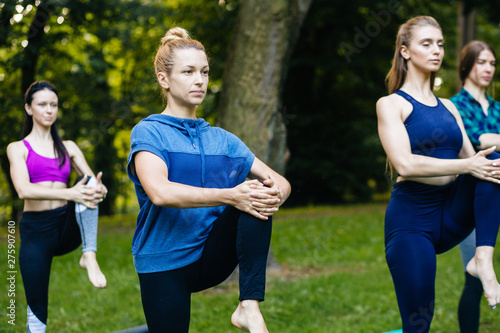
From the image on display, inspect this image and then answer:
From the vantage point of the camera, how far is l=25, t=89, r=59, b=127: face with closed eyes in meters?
4.22

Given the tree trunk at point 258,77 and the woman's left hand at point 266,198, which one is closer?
the woman's left hand at point 266,198

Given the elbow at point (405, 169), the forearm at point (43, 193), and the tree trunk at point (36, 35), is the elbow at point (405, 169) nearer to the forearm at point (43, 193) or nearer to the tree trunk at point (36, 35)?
the forearm at point (43, 193)

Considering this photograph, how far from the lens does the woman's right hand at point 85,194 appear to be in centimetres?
394

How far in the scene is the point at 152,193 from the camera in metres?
2.51

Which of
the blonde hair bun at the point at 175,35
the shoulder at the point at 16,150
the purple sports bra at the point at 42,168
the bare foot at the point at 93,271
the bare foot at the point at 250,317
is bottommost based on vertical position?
the bare foot at the point at 93,271

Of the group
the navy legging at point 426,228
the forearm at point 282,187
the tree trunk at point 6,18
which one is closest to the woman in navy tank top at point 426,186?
the navy legging at point 426,228

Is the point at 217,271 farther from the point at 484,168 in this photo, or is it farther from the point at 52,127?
the point at 52,127

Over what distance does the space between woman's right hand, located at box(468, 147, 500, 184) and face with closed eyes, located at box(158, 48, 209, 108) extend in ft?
5.12

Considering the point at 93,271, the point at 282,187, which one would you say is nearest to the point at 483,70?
the point at 282,187

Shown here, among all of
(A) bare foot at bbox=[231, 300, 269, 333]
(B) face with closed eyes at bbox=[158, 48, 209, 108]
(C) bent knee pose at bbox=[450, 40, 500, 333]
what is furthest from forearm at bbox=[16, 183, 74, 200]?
(C) bent knee pose at bbox=[450, 40, 500, 333]

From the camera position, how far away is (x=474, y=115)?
3994 mm

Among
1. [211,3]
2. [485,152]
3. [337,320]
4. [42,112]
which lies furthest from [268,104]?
[211,3]

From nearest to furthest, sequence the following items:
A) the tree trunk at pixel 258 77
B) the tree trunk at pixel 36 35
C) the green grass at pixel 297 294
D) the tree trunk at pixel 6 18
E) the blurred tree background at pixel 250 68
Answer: the green grass at pixel 297 294, the tree trunk at pixel 258 77, the blurred tree background at pixel 250 68, the tree trunk at pixel 6 18, the tree trunk at pixel 36 35

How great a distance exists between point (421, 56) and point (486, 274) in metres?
1.35
